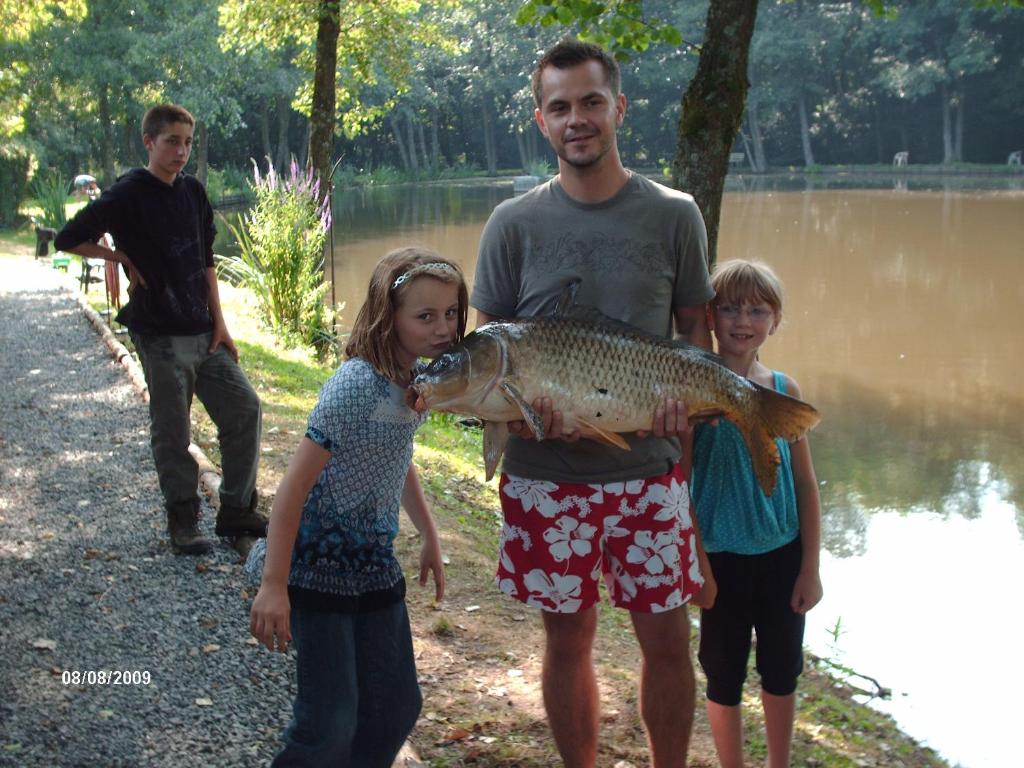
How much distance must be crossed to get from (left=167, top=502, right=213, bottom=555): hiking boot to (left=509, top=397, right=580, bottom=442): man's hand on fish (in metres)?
2.89

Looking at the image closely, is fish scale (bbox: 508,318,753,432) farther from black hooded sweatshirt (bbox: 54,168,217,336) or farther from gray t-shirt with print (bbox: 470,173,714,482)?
black hooded sweatshirt (bbox: 54,168,217,336)

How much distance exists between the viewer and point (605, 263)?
123 inches

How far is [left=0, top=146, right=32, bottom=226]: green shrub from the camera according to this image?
30.4 meters

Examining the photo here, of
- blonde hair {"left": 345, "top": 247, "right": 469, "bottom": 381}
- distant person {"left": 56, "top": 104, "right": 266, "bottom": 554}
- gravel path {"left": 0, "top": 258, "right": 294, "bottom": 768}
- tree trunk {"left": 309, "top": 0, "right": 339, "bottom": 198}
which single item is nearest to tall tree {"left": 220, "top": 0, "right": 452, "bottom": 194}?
tree trunk {"left": 309, "top": 0, "right": 339, "bottom": 198}

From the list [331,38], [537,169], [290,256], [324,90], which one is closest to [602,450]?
[290,256]

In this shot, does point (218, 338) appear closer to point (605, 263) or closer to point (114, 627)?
point (114, 627)

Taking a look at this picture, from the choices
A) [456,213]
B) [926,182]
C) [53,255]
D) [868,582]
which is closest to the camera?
[868,582]

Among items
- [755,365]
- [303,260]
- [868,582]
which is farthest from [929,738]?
[303,260]

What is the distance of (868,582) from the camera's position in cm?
757

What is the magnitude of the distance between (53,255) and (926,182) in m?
36.4

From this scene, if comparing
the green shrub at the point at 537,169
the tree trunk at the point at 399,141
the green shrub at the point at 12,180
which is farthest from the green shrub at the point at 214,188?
the tree trunk at the point at 399,141

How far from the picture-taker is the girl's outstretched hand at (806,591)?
3381mm

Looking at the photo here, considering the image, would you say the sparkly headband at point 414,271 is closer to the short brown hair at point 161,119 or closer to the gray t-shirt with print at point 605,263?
the gray t-shirt with print at point 605,263

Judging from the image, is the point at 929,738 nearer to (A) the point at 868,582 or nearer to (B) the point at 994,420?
(A) the point at 868,582
